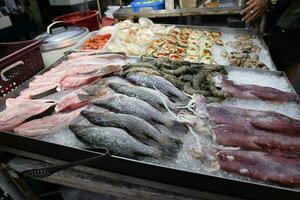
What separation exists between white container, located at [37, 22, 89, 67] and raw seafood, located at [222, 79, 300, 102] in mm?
1876

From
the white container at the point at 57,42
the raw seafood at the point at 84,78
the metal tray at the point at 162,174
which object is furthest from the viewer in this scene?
the white container at the point at 57,42

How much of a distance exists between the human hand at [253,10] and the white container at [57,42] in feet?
6.91

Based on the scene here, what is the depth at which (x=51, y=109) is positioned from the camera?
1931 millimetres

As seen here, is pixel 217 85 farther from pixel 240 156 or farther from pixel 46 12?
pixel 46 12

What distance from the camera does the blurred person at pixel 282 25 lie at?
316cm

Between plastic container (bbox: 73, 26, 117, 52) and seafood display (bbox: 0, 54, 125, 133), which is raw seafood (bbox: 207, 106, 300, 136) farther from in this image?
plastic container (bbox: 73, 26, 117, 52)

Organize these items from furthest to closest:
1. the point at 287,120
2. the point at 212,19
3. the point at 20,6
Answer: the point at 20,6 < the point at 212,19 < the point at 287,120

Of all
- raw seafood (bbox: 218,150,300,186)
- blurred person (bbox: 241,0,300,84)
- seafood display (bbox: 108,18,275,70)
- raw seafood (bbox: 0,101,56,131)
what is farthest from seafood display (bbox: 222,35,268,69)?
raw seafood (bbox: 0,101,56,131)

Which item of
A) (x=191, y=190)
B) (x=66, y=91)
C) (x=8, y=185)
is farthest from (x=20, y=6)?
(x=191, y=190)

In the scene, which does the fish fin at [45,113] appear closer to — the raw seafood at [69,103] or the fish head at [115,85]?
the raw seafood at [69,103]

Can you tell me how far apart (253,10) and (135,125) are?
8.26ft

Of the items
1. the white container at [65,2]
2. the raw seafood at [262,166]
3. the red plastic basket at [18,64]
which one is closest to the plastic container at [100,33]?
the red plastic basket at [18,64]

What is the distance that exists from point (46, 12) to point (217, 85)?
228 inches

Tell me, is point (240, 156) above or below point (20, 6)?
below
